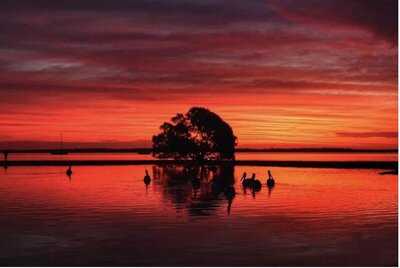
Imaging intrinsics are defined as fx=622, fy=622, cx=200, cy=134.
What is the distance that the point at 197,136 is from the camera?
9169 centimetres

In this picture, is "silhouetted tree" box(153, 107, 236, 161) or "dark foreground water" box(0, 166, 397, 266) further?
"silhouetted tree" box(153, 107, 236, 161)

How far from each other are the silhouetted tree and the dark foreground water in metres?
42.1

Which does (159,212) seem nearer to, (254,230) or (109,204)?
(109,204)

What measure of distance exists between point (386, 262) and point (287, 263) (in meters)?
3.32

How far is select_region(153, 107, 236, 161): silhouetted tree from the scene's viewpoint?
294 ft

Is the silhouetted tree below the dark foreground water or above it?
above

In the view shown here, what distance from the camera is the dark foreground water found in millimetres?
21344

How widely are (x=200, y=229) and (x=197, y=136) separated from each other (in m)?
64.0

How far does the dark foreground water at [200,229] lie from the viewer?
840 inches

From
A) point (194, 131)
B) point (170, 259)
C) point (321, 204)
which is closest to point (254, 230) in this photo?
point (170, 259)

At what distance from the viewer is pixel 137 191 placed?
5059 cm

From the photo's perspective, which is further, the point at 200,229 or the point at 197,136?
the point at 197,136

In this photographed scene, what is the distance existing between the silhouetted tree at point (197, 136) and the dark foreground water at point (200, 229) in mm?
42064

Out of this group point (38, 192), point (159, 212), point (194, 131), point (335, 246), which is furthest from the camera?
point (194, 131)
